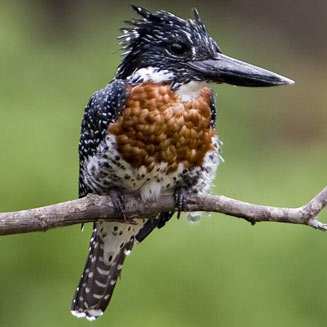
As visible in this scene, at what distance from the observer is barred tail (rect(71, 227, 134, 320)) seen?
14.1ft

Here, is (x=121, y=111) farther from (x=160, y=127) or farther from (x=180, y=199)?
(x=180, y=199)

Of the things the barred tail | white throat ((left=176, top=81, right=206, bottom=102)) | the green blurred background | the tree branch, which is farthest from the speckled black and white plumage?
the green blurred background

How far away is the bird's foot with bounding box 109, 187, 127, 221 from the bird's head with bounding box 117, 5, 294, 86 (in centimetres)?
36

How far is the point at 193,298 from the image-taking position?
16.6 ft

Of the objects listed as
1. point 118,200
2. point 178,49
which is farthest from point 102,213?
point 178,49

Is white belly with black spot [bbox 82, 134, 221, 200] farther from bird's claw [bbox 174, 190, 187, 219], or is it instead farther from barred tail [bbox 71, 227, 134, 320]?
barred tail [bbox 71, 227, 134, 320]

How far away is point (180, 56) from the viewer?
3697 mm

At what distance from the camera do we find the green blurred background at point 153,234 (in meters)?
5.05

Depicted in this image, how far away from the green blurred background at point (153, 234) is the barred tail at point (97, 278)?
2.00 feet

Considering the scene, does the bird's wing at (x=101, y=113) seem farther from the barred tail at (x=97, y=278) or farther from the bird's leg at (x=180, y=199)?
the barred tail at (x=97, y=278)

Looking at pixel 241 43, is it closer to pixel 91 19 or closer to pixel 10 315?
pixel 91 19

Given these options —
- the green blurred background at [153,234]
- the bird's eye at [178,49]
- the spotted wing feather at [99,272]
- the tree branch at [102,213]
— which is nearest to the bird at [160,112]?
the bird's eye at [178,49]

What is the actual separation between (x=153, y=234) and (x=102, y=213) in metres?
1.48

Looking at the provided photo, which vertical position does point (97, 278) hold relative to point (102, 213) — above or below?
below
